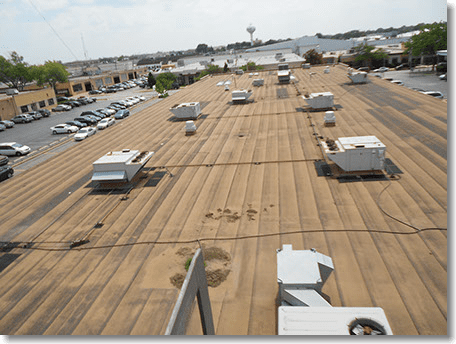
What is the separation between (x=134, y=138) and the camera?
21.9 meters

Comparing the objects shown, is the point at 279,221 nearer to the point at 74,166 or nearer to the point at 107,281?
the point at 107,281

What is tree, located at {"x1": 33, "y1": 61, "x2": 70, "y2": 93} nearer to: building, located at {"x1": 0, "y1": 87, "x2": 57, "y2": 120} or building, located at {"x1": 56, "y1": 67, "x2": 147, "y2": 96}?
building, located at {"x1": 56, "y1": 67, "x2": 147, "y2": 96}

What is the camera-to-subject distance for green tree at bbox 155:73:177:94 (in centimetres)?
7882

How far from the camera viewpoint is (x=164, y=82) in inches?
3270

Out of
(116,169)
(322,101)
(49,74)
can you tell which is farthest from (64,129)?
(322,101)

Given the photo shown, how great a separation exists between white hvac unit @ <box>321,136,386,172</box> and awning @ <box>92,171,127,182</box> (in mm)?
9431

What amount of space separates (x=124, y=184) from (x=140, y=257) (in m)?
5.90

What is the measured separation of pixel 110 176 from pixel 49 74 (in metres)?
92.7

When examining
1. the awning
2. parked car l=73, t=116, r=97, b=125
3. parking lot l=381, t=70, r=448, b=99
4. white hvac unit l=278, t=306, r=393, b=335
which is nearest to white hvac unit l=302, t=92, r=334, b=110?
the awning

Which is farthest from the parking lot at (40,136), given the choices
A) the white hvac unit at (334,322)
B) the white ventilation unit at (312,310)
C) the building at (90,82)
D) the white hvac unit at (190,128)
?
the white hvac unit at (334,322)

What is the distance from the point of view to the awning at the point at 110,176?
45.9ft

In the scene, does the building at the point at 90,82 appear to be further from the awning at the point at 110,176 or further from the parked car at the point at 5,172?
the awning at the point at 110,176
